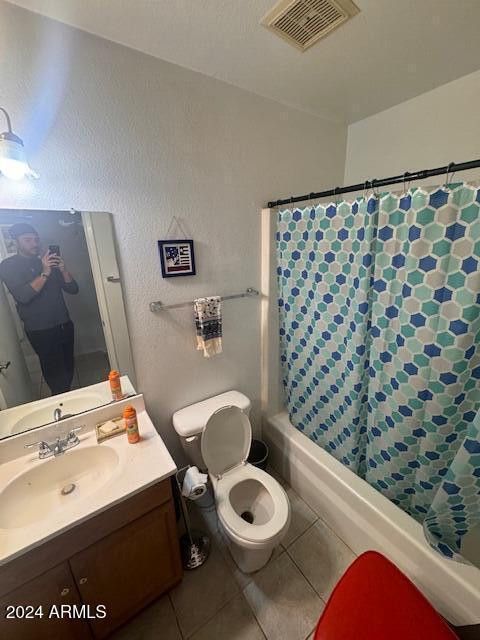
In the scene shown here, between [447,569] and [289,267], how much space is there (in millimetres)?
1597

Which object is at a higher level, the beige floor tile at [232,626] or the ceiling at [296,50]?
the ceiling at [296,50]

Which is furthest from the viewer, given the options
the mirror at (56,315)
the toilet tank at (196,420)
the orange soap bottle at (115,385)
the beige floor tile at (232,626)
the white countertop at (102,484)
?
the toilet tank at (196,420)

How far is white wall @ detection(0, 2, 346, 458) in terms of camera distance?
39.2 inches

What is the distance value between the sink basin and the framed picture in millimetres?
912

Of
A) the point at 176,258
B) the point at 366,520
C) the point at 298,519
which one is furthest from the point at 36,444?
the point at 366,520

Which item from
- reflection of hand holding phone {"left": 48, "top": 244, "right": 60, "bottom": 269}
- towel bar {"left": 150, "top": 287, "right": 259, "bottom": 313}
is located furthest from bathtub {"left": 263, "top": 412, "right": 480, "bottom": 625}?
reflection of hand holding phone {"left": 48, "top": 244, "right": 60, "bottom": 269}

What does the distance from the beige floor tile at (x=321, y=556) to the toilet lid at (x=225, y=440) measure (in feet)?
1.89

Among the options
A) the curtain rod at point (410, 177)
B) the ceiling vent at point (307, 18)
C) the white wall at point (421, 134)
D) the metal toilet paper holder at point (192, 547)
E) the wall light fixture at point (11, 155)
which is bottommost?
the metal toilet paper holder at point (192, 547)

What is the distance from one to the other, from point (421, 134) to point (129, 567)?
2.67m

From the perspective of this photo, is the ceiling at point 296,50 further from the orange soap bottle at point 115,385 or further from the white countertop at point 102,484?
the white countertop at point 102,484

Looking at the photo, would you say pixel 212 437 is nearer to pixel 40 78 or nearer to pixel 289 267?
pixel 289 267

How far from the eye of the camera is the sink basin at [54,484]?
99 centimetres

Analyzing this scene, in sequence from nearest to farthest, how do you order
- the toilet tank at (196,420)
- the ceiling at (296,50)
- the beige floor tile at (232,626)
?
1. the ceiling at (296,50)
2. the beige floor tile at (232,626)
3. the toilet tank at (196,420)

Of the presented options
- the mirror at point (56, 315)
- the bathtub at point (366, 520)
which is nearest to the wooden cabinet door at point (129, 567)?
the mirror at point (56, 315)
